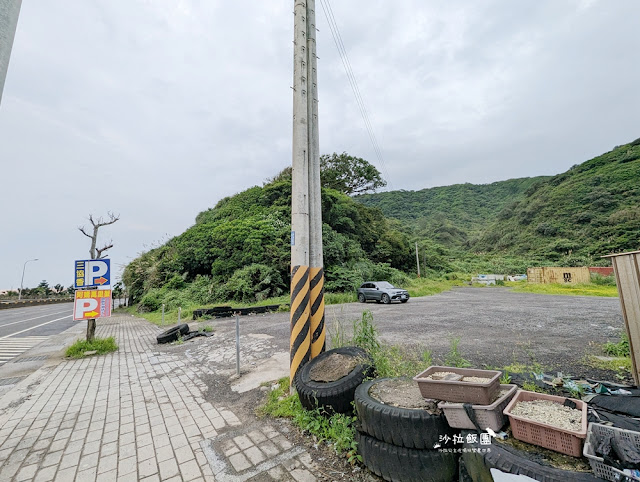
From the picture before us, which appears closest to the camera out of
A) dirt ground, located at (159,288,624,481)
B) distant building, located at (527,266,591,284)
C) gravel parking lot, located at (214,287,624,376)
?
dirt ground, located at (159,288,624,481)

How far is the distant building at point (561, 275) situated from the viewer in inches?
854

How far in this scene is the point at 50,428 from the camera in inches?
122

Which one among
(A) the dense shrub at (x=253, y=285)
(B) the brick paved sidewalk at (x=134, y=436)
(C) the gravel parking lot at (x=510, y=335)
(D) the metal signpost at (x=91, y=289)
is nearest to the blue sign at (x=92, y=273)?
(D) the metal signpost at (x=91, y=289)

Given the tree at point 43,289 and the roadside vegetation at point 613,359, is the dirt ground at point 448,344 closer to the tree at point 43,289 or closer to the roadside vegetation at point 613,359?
the roadside vegetation at point 613,359

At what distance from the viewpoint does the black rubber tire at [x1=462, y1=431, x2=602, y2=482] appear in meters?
1.29

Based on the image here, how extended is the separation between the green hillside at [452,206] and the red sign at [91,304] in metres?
56.9

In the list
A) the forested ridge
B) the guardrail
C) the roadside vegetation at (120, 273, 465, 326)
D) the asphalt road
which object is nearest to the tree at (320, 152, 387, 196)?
→ the forested ridge

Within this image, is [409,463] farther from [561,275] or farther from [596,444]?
[561,275]

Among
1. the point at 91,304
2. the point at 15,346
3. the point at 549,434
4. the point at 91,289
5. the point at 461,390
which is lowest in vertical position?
the point at 15,346

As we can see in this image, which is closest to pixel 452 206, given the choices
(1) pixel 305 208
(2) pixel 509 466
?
(1) pixel 305 208

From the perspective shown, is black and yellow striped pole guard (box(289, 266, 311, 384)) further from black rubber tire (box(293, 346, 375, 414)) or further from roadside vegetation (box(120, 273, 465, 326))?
roadside vegetation (box(120, 273, 465, 326))

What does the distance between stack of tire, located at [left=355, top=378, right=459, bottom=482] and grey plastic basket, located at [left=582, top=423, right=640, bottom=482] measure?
71cm

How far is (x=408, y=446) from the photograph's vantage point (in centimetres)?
191

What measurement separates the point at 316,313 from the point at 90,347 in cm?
638
